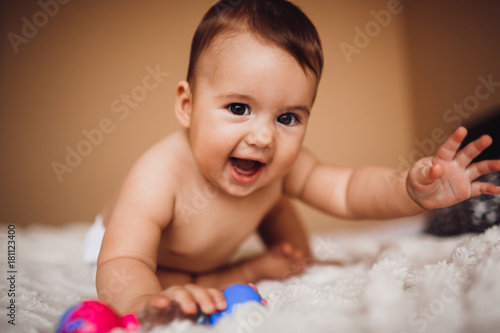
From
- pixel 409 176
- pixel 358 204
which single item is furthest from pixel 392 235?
pixel 409 176

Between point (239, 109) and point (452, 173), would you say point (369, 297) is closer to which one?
point (452, 173)

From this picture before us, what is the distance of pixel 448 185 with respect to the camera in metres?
0.65

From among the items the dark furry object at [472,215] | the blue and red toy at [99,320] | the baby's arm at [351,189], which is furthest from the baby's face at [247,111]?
the dark furry object at [472,215]

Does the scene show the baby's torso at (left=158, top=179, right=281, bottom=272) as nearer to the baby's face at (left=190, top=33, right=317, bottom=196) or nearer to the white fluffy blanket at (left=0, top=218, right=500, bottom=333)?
the baby's face at (left=190, top=33, right=317, bottom=196)

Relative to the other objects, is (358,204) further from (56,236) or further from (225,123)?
(56,236)

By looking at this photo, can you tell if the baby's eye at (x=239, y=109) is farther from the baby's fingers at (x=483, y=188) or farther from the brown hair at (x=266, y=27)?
the baby's fingers at (x=483, y=188)

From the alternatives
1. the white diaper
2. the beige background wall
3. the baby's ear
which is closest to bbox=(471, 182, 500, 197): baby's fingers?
the baby's ear

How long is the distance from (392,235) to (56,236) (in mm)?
1278

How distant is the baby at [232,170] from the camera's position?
2.10 ft

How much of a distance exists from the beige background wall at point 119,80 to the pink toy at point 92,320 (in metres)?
1.46

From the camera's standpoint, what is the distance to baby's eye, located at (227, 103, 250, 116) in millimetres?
721

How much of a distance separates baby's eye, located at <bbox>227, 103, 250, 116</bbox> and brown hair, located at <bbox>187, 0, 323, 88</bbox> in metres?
0.13

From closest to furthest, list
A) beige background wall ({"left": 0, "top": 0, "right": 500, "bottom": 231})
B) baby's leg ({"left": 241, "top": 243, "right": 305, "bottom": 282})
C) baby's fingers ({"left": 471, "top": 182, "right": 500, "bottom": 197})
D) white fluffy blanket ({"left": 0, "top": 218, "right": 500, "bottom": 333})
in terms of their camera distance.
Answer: white fluffy blanket ({"left": 0, "top": 218, "right": 500, "bottom": 333}), baby's fingers ({"left": 471, "top": 182, "right": 500, "bottom": 197}), baby's leg ({"left": 241, "top": 243, "right": 305, "bottom": 282}), beige background wall ({"left": 0, "top": 0, "right": 500, "bottom": 231})

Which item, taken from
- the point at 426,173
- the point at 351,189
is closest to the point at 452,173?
the point at 426,173
